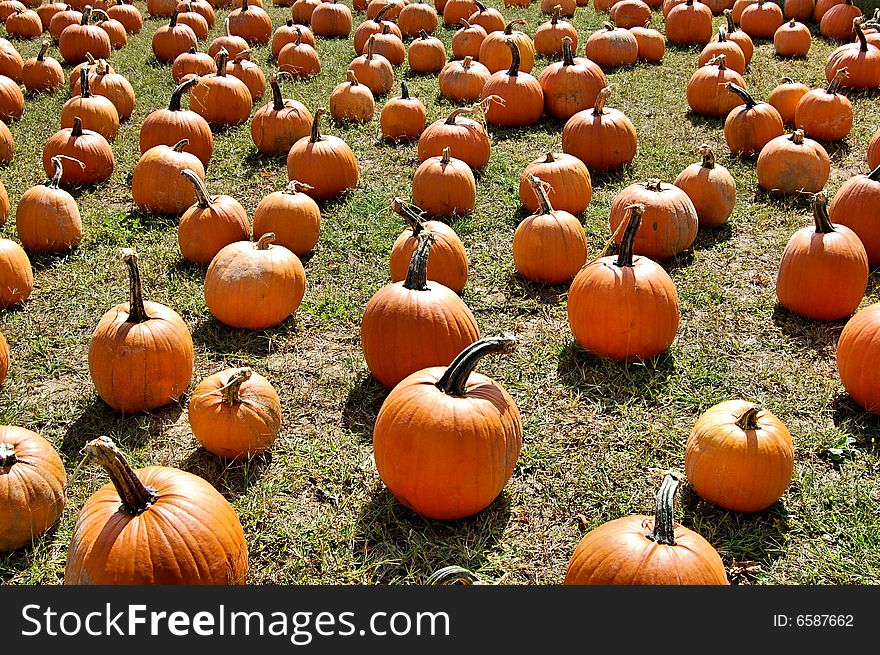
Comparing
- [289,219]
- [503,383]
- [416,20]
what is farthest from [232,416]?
[416,20]

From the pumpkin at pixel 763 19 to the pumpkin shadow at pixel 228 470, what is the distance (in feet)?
35.8

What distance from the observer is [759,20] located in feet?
40.3

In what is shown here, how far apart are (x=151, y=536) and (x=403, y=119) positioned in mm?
6441

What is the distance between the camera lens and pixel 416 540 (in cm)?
398

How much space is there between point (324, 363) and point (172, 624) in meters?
2.58

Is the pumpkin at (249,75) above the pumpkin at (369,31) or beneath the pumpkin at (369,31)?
beneath

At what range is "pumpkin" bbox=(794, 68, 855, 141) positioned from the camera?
27.2 feet

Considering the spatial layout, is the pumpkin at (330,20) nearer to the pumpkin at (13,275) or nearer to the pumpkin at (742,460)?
the pumpkin at (13,275)

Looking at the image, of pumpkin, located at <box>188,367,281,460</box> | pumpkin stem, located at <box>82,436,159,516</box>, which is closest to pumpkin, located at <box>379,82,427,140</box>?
pumpkin, located at <box>188,367,281,460</box>

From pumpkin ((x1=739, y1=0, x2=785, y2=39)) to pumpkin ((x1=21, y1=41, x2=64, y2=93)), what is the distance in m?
9.78

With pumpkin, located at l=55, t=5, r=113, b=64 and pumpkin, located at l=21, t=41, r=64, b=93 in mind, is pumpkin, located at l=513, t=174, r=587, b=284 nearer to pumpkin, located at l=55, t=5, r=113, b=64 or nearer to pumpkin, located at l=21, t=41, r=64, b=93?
pumpkin, located at l=21, t=41, r=64, b=93

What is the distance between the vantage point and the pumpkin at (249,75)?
1005 centimetres

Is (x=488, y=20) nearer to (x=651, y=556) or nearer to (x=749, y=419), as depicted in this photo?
(x=749, y=419)

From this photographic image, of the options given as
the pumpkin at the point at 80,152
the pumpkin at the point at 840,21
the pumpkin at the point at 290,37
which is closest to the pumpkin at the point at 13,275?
the pumpkin at the point at 80,152
